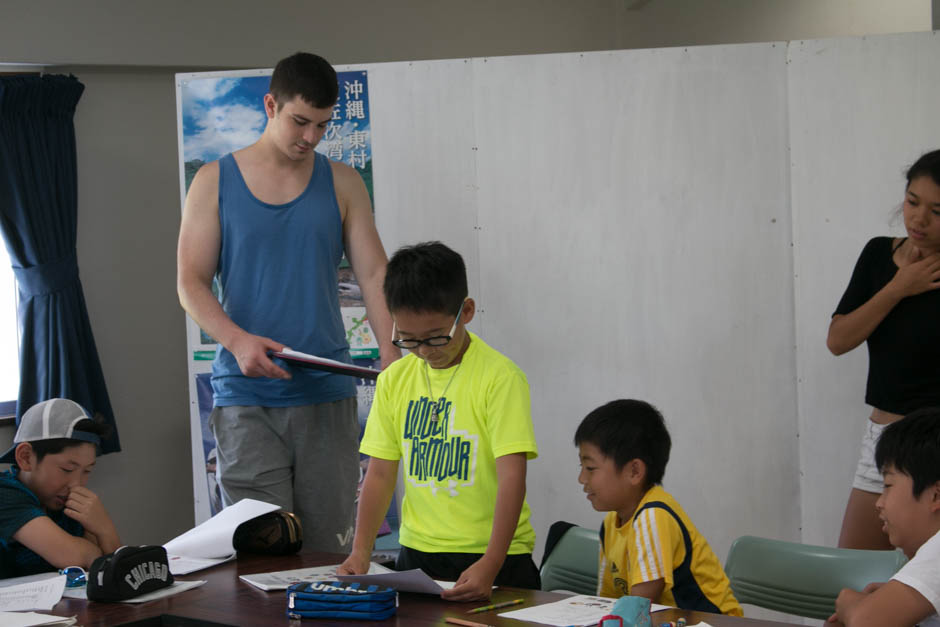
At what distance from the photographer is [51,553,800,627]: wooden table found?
1580 millimetres

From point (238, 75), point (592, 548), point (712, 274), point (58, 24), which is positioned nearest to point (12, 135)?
point (58, 24)

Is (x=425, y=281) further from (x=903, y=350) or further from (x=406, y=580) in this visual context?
(x=903, y=350)

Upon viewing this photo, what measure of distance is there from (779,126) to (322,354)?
2.11m

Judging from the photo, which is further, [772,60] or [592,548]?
[772,60]

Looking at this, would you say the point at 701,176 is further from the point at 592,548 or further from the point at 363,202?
the point at 592,548

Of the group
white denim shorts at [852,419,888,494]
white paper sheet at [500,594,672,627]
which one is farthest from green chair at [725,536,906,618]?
white paper sheet at [500,594,672,627]

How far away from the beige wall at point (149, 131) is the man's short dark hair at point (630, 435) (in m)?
3.41

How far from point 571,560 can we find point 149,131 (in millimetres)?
3727

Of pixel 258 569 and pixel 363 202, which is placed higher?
pixel 363 202

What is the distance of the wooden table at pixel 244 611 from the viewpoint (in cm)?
158

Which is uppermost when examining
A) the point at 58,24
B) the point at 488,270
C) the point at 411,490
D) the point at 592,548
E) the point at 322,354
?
the point at 58,24

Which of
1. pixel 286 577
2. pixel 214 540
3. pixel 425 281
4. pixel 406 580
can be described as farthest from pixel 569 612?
pixel 214 540

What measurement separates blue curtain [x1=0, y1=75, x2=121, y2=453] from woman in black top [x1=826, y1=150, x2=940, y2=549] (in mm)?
3345

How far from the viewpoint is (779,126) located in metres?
3.77
